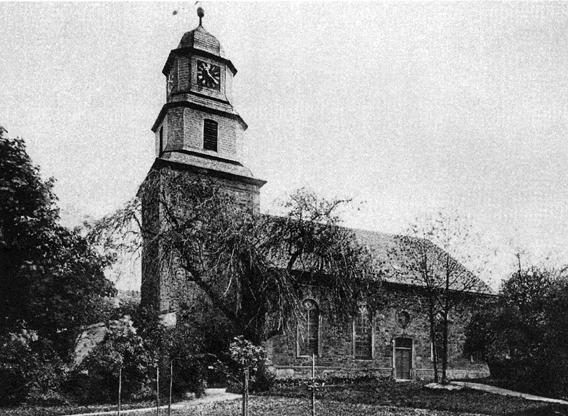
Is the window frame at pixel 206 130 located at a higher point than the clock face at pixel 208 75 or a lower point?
lower

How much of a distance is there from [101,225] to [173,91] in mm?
10778

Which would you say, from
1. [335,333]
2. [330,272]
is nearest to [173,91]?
[330,272]

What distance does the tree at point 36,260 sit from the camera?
57.6 ft

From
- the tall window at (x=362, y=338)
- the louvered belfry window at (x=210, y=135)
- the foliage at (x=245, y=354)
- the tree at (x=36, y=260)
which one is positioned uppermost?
the louvered belfry window at (x=210, y=135)

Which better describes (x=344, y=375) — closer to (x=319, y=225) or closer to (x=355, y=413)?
(x=319, y=225)

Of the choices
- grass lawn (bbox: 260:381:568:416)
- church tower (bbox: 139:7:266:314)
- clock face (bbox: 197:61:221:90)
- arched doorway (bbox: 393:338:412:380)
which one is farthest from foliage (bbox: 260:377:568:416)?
clock face (bbox: 197:61:221:90)

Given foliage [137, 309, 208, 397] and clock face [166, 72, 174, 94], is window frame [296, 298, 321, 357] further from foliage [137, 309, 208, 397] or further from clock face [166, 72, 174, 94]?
clock face [166, 72, 174, 94]

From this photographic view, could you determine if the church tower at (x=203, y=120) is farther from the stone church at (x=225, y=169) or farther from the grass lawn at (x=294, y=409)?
the grass lawn at (x=294, y=409)

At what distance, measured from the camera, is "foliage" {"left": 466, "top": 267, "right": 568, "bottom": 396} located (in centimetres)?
1634

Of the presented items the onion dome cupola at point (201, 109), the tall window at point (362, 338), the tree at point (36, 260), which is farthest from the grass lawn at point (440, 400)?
the onion dome cupola at point (201, 109)

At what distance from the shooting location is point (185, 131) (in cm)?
2694

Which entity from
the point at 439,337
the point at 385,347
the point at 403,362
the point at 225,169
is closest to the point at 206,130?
the point at 225,169

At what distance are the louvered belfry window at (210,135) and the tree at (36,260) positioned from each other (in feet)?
32.3

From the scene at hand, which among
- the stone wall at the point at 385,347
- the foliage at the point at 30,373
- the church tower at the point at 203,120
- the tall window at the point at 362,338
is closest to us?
the foliage at the point at 30,373
